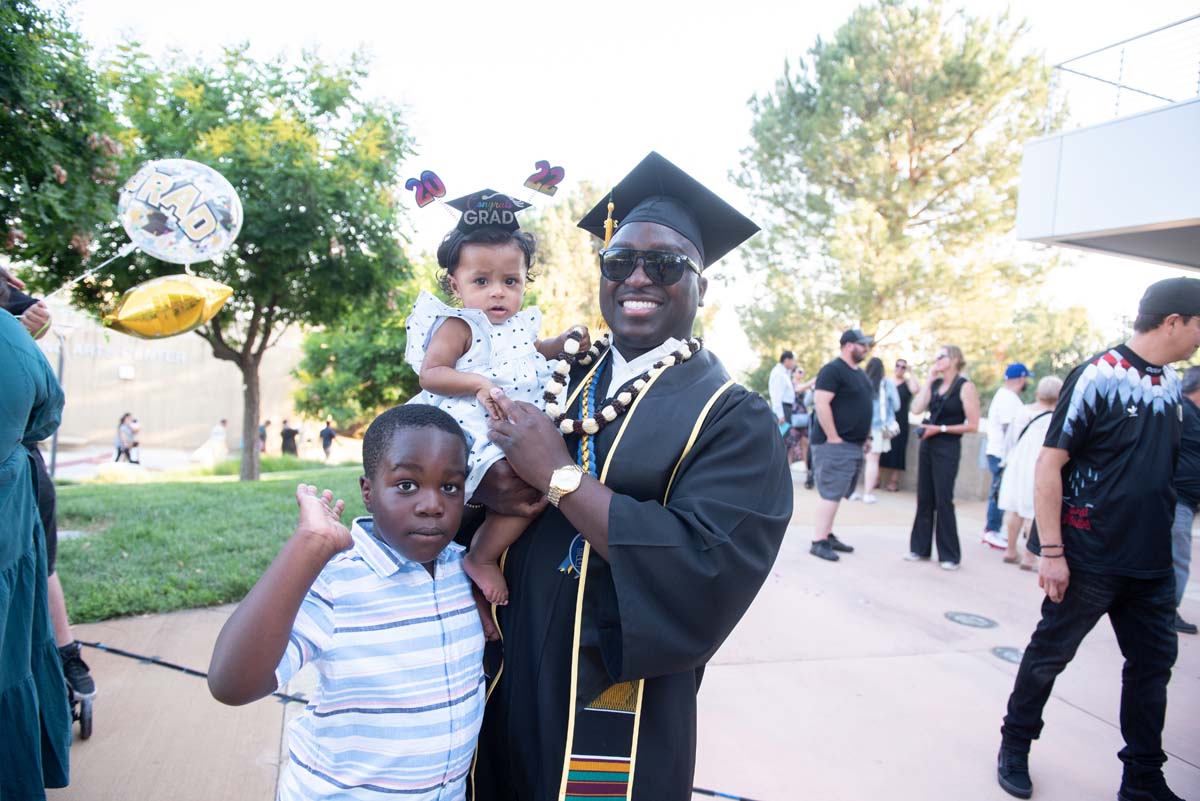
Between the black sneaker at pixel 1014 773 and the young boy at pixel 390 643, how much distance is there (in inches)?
102

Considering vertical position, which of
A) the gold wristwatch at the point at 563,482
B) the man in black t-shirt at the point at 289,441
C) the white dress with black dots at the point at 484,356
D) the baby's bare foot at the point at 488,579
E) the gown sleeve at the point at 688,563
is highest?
the white dress with black dots at the point at 484,356

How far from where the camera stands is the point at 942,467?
6.37 m

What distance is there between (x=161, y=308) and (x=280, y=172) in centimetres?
505

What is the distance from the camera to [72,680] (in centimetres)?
304

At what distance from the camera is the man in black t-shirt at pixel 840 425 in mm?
6453

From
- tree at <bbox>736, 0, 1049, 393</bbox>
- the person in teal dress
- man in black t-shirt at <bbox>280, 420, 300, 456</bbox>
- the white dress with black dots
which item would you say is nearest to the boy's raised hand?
the white dress with black dots

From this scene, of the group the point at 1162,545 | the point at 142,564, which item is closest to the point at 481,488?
the point at 1162,545

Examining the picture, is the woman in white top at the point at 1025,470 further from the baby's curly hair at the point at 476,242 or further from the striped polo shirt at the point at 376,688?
the striped polo shirt at the point at 376,688

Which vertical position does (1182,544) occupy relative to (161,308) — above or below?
below

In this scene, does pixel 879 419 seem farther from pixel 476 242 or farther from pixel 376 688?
pixel 376 688

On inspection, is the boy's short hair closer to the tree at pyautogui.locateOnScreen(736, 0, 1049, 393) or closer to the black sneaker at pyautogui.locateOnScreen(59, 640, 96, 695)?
the black sneaker at pyautogui.locateOnScreen(59, 640, 96, 695)

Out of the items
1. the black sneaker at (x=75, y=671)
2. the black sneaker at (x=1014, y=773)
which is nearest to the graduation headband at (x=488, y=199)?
the black sneaker at (x=75, y=671)

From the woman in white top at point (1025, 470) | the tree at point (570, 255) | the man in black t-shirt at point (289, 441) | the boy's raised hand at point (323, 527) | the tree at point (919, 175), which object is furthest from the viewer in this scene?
the tree at point (570, 255)

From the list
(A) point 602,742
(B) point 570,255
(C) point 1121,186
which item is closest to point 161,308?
(A) point 602,742
